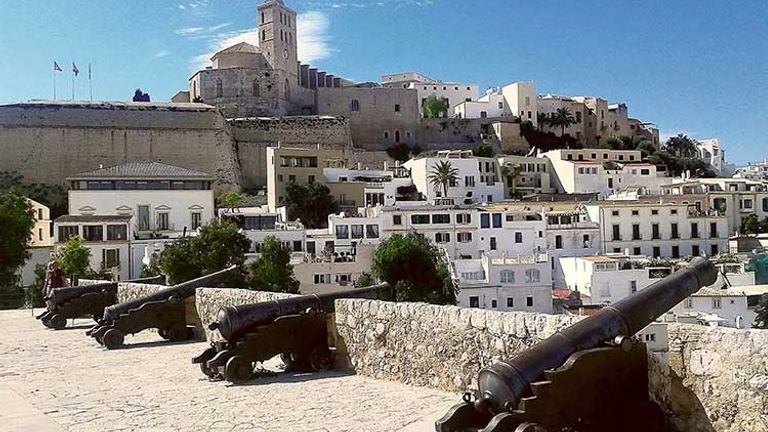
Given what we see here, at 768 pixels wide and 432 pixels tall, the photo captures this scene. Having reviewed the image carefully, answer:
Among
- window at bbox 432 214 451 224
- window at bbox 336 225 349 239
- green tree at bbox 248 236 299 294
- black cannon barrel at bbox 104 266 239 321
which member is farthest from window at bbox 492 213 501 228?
black cannon barrel at bbox 104 266 239 321

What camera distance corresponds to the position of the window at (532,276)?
3447cm

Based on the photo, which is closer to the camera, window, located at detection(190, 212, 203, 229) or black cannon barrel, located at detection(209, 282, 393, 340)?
black cannon barrel, located at detection(209, 282, 393, 340)

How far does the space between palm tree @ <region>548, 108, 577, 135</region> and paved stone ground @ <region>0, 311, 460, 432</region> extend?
68952 millimetres

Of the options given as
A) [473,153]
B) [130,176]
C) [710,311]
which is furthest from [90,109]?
[710,311]

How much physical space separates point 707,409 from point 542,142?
7002cm

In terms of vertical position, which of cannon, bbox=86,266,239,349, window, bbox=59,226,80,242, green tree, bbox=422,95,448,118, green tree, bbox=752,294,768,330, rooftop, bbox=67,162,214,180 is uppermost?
green tree, bbox=422,95,448,118

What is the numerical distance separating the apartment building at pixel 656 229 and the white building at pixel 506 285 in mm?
9240

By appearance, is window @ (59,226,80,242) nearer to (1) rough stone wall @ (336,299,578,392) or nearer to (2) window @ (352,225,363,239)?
(2) window @ (352,225,363,239)

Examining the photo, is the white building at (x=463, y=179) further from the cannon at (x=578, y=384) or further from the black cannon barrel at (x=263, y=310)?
the cannon at (x=578, y=384)

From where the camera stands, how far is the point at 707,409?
4.27m

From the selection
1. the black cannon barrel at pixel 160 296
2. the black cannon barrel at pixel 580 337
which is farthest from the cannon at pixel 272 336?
the black cannon barrel at pixel 580 337

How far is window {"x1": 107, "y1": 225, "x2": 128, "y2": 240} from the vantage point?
35.9 metres

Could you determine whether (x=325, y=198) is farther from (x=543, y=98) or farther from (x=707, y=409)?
(x=707, y=409)

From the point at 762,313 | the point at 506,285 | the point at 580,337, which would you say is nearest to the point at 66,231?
the point at 506,285
